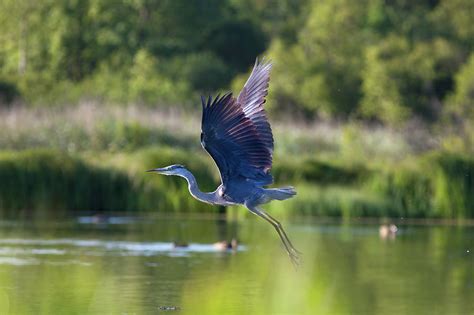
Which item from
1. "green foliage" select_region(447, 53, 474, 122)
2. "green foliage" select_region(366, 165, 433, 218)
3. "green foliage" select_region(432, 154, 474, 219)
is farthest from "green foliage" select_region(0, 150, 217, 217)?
"green foliage" select_region(447, 53, 474, 122)

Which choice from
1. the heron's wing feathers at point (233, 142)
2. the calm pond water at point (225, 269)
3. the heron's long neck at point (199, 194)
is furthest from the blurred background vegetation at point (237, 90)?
the heron's wing feathers at point (233, 142)

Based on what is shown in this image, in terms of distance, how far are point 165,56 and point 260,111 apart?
1275 inches

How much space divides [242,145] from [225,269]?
3.59 meters

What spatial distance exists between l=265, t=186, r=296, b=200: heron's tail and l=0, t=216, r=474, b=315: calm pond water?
3.15ft

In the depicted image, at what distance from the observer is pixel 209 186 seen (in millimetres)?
23219

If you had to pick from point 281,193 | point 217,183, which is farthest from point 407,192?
point 281,193

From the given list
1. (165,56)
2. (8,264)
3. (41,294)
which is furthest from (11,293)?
(165,56)

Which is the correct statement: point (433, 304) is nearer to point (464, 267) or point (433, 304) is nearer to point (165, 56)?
point (464, 267)

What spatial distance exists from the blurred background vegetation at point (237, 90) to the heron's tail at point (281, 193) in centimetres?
1053

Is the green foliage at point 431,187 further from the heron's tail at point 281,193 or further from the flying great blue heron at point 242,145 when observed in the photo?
the heron's tail at point 281,193

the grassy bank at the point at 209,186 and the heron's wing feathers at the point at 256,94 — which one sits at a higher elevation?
the heron's wing feathers at the point at 256,94

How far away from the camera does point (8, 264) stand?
48.4ft

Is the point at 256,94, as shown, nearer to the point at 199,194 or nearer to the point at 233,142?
the point at 233,142

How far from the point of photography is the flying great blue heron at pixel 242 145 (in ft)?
36.7
